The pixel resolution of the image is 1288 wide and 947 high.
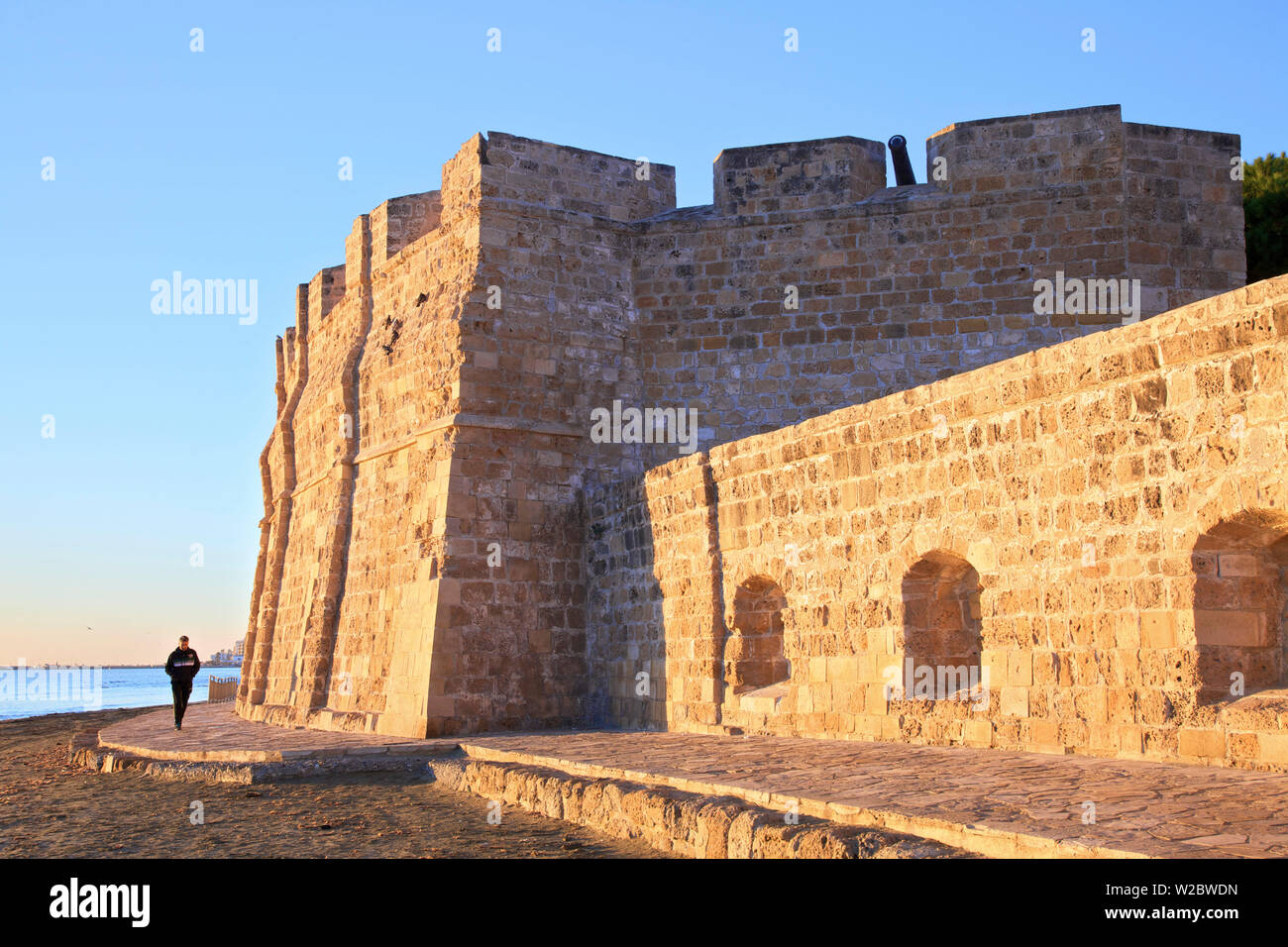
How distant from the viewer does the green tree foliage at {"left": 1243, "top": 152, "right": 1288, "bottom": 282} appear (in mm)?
15914

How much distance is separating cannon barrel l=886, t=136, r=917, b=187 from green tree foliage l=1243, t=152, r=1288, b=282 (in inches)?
211

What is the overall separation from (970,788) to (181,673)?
1098cm

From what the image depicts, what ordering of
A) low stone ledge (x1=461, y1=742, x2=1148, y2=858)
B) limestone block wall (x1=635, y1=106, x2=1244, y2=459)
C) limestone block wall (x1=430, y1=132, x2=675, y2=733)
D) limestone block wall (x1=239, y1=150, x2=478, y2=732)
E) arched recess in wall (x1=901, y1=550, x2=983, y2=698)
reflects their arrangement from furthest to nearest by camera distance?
limestone block wall (x1=635, y1=106, x2=1244, y2=459)
limestone block wall (x1=239, y1=150, x2=478, y2=732)
limestone block wall (x1=430, y1=132, x2=675, y2=733)
arched recess in wall (x1=901, y1=550, x2=983, y2=698)
low stone ledge (x1=461, y1=742, x2=1148, y2=858)

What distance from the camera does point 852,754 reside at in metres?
7.07

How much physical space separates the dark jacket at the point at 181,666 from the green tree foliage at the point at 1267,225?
14.0m

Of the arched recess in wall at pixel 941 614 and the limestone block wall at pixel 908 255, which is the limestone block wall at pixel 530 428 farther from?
the arched recess in wall at pixel 941 614

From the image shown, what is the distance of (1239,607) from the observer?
589cm

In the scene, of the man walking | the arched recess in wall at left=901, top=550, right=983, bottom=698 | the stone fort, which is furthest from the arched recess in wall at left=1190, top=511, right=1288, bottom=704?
the man walking

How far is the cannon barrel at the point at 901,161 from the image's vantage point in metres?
13.5

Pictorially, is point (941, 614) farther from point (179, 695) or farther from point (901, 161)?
point (179, 695)

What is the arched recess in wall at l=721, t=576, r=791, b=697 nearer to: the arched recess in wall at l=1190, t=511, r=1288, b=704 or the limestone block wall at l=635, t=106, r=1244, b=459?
the limestone block wall at l=635, t=106, r=1244, b=459

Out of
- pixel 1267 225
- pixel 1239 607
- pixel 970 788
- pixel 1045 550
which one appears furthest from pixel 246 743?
pixel 1267 225
